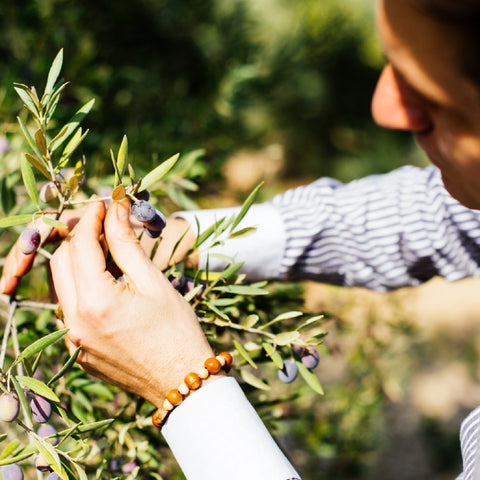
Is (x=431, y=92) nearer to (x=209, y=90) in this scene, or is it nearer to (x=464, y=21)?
(x=464, y=21)

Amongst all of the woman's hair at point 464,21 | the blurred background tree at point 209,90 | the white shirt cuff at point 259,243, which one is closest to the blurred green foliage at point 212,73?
the blurred background tree at point 209,90

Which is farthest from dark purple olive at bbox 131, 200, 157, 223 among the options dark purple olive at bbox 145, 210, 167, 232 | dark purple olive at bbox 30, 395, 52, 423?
dark purple olive at bbox 30, 395, 52, 423

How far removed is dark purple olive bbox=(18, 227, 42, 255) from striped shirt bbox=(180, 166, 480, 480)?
37cm

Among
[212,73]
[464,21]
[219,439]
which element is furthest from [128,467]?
[212,73]

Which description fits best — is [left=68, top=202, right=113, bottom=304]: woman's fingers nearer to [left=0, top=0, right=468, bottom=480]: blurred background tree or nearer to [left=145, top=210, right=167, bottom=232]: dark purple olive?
[left=145, top=210, right=167, bottom=232]: dark purple olive

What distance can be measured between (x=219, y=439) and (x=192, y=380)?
0.09m

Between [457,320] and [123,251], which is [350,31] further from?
[123,251]

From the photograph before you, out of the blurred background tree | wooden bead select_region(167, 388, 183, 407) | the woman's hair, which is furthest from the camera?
the blurred background tree

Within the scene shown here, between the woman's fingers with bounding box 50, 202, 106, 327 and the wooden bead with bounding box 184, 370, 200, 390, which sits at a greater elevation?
the woman's fingers with bounding box 50, 202, 106, 327

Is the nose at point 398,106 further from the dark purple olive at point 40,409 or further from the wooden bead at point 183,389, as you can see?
the dark purple olive at point 40,409

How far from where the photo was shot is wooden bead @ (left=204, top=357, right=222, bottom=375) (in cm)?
69

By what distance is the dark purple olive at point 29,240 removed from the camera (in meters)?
0.70

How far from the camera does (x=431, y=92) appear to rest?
0.53m

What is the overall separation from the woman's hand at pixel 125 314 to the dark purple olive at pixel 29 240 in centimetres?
4
